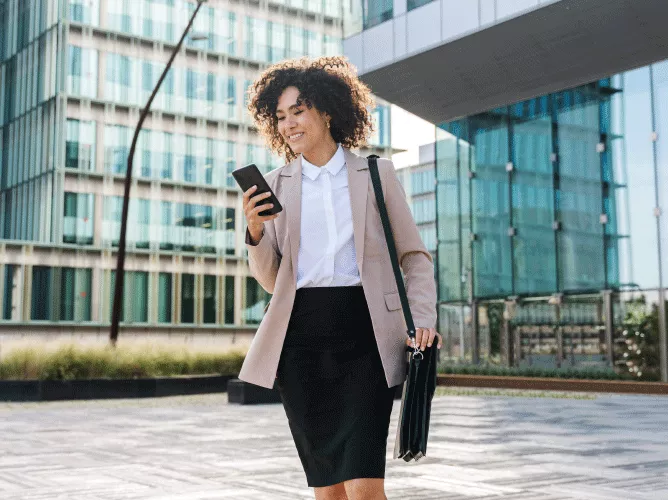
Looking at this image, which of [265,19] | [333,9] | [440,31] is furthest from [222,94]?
[440,31]

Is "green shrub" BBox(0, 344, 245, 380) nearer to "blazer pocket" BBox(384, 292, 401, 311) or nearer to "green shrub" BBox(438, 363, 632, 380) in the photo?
"green shrub" BBox(438, 363, 632, 380)

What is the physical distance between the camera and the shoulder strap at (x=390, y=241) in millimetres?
3154

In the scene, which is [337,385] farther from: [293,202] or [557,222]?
[557,222]

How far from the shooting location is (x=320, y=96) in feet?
11.1

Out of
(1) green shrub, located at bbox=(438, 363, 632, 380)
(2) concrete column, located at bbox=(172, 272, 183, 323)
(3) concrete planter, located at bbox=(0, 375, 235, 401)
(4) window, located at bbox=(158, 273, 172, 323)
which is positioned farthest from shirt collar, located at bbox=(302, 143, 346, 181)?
(2) concrete column, located at bbox=(172, 272, 183, 323)

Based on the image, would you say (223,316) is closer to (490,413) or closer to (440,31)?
(440,31)

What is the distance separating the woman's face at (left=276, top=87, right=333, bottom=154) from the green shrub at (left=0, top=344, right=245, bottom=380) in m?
16.2

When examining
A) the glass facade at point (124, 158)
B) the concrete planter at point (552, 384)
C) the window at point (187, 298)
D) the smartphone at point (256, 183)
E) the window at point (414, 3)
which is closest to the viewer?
the smartphone at point (256, 183)

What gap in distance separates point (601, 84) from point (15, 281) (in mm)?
27833

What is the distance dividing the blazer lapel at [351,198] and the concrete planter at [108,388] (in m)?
15.7

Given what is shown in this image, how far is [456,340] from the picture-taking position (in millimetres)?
25000

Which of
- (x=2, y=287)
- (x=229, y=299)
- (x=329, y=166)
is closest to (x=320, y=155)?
(x=329, y=166)

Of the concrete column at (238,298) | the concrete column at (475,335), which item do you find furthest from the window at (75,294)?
the concrete column at (475,335)

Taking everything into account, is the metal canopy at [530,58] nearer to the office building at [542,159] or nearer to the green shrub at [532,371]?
the office building at [542,159]
